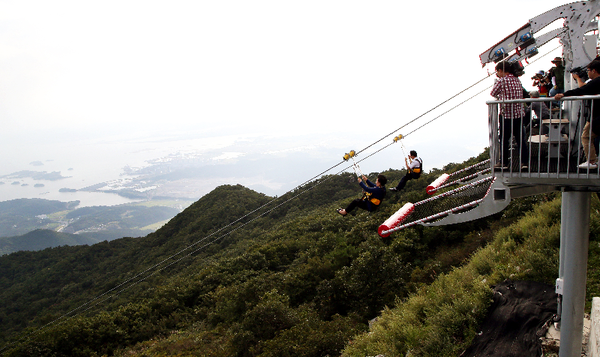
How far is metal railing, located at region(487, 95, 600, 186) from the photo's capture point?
13.6 feet

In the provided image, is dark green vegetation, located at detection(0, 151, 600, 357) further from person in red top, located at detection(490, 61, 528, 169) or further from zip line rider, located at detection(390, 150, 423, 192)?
person in red top, located at detection(490, 61, 528, 169)

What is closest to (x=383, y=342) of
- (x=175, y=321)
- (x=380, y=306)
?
(x=380, y=306)

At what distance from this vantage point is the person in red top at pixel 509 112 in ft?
15.2

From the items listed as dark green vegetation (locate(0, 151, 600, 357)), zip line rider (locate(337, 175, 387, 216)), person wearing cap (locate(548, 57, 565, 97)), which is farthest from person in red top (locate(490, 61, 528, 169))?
dark green vegetation (locate(0, 151, 600, 357))

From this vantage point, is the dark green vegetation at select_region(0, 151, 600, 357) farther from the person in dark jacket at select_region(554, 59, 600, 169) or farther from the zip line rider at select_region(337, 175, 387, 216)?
the person in dark jacket at select_region(554, 59, 600, 169)

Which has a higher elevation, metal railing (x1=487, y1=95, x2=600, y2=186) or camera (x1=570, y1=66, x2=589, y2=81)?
camera (x1=570, y1=66, x2=589, y2=81)

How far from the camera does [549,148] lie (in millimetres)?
4289

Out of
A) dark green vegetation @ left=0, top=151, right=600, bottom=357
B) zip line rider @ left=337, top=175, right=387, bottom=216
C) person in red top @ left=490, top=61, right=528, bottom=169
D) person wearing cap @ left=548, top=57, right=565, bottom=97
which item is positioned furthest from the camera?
zip line rider @ left=337, top=175, right=387, bottom=216

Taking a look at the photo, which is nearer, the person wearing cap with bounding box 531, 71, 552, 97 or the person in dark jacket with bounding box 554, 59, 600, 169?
the person in dark jacket with bounding box 554, 59, 600, 169

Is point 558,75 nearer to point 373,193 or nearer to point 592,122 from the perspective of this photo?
point 592,122

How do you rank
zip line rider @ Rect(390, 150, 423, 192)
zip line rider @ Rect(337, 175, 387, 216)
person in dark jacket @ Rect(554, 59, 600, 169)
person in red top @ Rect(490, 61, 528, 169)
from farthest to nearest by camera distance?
zip line rider @ Rect(390, 150, 423, 192) → zip line rider @ Rect(337, 175, 387, 216) → person in red top @ Rect(490, 61, 528, 169) → person in dark jacket @ Rect(554, 59, 600, 169)

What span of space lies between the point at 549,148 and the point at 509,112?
2.60 ft

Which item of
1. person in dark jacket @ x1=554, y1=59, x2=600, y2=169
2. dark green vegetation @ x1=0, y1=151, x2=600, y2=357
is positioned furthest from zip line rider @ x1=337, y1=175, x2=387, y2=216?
person in dark jacket @ x1=554, y1=59, x2=600, y2=169

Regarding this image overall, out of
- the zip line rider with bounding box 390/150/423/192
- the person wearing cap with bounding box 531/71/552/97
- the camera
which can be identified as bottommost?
the zip line rider with bounding box 390/150/423/192
